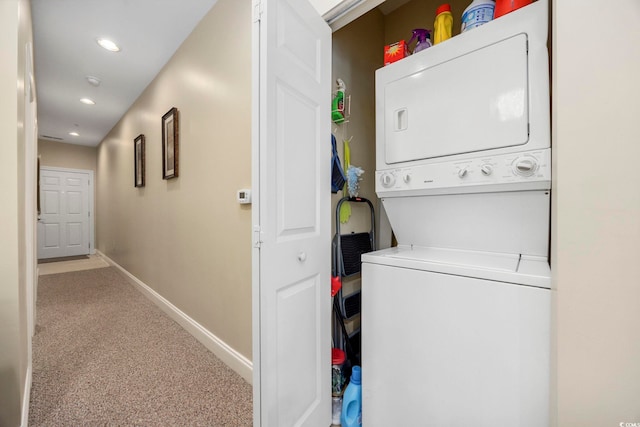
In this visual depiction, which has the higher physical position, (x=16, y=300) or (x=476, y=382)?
(x=16, y=300)

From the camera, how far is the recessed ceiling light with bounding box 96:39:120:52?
7.84 feet

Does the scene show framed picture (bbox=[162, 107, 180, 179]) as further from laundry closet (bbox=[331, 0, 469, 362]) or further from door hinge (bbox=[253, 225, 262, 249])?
door hinge (bbox=[253, 225, 262, 249])

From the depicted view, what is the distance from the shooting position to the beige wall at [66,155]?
18.1ft

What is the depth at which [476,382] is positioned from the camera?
3.00 ft

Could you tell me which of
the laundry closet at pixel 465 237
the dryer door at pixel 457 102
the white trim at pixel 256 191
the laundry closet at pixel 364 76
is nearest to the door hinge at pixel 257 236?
the white trim at pixel 256 191

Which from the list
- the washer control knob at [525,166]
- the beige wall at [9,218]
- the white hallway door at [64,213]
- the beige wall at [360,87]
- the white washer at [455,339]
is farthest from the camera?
the white hallway door at [64,213]

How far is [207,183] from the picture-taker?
2.04 meters

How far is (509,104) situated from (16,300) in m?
2.23

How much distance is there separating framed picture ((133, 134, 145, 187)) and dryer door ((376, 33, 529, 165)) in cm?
325

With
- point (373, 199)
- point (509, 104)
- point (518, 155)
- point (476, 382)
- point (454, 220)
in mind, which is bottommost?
point (476, 382)

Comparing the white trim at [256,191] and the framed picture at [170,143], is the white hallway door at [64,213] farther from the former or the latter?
the white trim at [256,191]

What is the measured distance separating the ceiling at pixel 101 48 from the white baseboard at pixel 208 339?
101 inches

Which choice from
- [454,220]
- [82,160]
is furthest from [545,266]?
[82,160]

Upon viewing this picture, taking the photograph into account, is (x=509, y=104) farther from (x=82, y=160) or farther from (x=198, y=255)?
(x=82, y=160)
